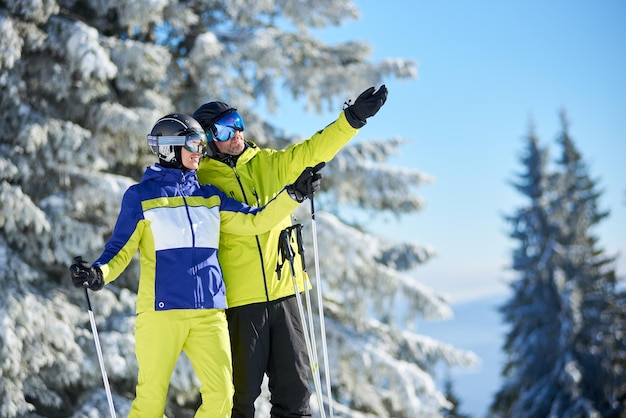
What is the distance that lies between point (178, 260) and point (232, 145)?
855mm

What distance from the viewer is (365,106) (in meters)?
3.95

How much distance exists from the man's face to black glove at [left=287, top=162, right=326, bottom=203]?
64cm

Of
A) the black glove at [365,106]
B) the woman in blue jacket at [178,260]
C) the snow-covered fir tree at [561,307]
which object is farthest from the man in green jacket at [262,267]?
the snow-covered fir tree at [561,307]

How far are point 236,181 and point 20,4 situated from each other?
489 cm

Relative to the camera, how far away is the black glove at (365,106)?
156 inches

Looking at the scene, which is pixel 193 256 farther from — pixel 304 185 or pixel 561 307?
pixel 561 307

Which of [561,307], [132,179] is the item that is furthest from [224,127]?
[561,307]

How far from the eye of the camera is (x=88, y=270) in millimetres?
3678

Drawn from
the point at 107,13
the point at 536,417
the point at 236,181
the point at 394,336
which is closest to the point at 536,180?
the point at 536,417

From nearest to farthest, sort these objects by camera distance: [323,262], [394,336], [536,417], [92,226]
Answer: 1. [92,226]
2. [323,262]
3. [394,336]
4. [536,417]

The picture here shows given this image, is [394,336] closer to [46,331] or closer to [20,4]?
Result: [46,331]

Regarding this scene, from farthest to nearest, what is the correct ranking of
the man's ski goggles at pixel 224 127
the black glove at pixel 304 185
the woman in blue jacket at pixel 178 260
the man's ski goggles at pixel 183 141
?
the man's ski goggles at pixel 224 127 → the man's ski goggles at pixel 183 141 → the black glove at pixel 304 185 → the woman in blue jacket at pixel 178 260

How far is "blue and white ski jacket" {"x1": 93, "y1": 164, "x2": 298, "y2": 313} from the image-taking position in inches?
152

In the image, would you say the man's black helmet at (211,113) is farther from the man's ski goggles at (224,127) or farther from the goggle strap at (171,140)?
the goggle strap at (171,140)
